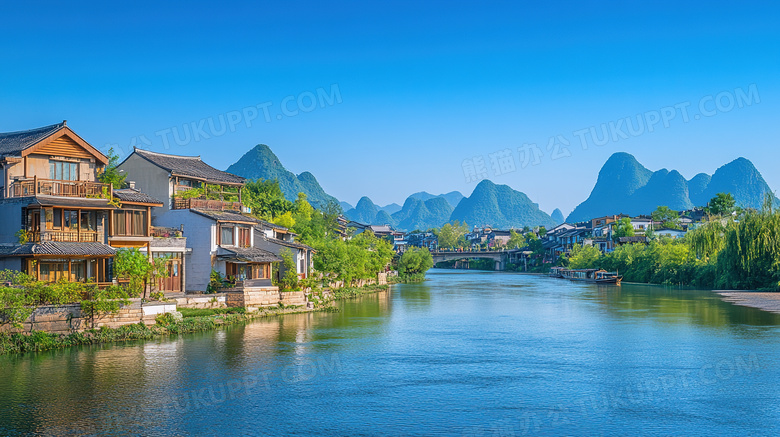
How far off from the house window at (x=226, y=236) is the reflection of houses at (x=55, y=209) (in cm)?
725

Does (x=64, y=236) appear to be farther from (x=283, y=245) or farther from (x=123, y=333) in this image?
(x=283, y=245)

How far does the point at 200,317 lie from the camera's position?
3173 cm

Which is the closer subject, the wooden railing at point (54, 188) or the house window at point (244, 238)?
the wooden railing at point (54, 188)

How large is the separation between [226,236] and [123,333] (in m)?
12.2

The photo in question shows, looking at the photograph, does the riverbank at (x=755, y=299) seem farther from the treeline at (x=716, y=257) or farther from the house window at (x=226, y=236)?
the house window at (x=226, y=236)

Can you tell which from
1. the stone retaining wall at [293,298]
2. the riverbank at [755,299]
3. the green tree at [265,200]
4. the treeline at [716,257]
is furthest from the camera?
the green tree at [265,200]

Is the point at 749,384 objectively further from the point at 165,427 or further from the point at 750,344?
the point at 165,427

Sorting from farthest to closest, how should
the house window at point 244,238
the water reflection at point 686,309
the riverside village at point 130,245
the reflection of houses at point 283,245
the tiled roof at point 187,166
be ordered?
the reflection of houses at point 283,245 → the house window at point 244,238 → the tiled roof at point 187,166 → the water reflection at point 686,309 → the riverside village at point 130,245

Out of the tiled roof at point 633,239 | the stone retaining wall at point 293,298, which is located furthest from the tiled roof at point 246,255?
the tiled roof at point 633,239

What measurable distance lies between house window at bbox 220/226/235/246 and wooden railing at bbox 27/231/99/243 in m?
9.47

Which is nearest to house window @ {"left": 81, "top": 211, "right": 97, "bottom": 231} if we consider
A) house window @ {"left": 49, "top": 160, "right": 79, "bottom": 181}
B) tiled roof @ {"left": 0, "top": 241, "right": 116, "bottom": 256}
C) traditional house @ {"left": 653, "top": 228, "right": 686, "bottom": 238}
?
tiled roof @ {"left": 0, "top": 241, "right": 116, "bottom": 256}

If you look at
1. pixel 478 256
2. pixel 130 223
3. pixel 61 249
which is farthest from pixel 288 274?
pixel 478 256

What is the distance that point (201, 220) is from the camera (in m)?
37.5

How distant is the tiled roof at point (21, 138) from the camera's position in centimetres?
2883
